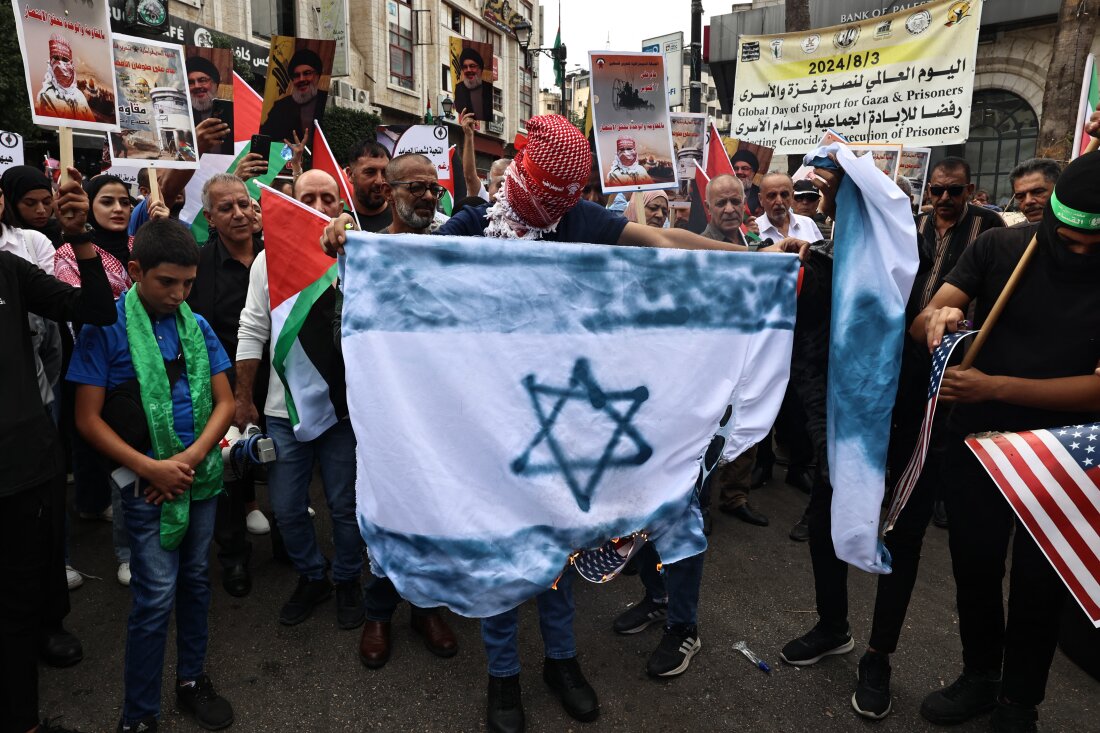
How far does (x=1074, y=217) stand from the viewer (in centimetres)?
208

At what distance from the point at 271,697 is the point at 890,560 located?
2296mm

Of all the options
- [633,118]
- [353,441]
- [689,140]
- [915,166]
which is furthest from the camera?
[915,166]

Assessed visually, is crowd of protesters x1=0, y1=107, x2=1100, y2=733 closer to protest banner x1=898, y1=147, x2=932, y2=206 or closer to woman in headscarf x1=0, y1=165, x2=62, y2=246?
woman in headscarf x1=0, y1=165, x2=62, y2=246

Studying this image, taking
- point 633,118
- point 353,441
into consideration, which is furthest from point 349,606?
point 633,118

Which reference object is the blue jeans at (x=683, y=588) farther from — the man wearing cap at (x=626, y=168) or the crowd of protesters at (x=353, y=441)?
the man wearing cap at (x=626, y=168)

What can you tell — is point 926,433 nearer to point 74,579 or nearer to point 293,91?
point 74,579

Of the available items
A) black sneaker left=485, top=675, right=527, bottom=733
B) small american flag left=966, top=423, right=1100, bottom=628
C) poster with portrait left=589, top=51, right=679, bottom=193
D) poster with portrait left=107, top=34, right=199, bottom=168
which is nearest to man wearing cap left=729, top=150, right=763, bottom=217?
poster with portrait left=589, top=51, right=679, bottom=193

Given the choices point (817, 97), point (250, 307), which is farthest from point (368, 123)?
point (250, 307)

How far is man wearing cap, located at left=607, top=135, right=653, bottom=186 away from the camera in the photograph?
196 inches

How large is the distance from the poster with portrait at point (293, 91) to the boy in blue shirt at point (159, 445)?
139 inches

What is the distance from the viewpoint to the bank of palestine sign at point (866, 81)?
24.9ft

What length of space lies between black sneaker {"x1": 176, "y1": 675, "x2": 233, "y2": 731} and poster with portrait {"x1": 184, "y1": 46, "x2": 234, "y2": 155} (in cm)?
417

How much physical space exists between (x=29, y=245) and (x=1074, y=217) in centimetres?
412

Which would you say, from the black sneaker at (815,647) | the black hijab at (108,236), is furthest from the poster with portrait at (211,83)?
the black sneaker at (815,647)
